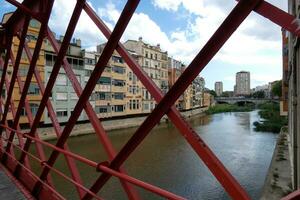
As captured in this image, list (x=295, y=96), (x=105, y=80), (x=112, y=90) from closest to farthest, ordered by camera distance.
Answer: (x=295, y=96), (x=105, y=80), (x=112, y=90)

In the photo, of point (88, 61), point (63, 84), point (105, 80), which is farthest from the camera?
point (105, 80)

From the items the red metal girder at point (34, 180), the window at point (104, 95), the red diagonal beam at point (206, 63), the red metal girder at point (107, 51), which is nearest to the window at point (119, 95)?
the window at point (104, 95)

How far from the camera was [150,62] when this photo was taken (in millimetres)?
51469

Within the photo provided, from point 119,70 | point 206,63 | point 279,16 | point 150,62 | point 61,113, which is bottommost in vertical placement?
point 61,113

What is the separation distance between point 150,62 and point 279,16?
49.8 metres

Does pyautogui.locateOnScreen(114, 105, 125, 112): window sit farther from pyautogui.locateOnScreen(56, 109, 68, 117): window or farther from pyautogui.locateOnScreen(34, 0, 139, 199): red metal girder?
pyautogui.locateOnScreen(34, 0, 139, 199): red metal girder

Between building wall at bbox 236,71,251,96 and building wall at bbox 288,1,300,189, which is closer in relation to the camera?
building wall at bbox 288,1,300,189

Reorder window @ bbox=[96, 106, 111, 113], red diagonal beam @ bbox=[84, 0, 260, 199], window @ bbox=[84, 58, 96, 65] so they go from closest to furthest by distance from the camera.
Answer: red diagonal beam @ bbox=[84, 0, 260, 199]
window @ bbox=[84, 58, 96, 65]
window @ bbox=[96, 106, 111, 113]

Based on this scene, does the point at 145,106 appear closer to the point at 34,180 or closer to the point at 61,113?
the point at 61,113

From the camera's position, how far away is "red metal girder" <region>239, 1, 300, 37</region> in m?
1.84

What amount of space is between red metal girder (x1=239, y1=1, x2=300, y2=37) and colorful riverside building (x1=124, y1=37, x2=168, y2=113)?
4404 cm

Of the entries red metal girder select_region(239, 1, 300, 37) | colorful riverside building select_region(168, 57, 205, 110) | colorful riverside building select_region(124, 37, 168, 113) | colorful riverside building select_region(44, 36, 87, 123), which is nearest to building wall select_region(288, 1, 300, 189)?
red metal girder select_region(239, 1, 300, 37)

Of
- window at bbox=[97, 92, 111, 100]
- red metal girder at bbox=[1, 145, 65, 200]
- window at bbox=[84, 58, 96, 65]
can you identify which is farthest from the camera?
window at bbox=[97, 92, 111, 100]

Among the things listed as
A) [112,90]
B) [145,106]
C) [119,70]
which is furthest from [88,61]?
[145,106]
